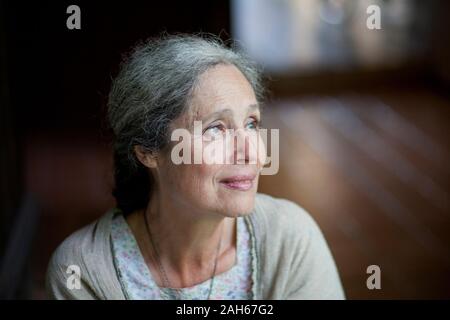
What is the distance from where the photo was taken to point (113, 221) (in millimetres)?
1283

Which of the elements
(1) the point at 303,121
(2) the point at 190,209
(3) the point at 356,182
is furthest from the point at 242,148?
(1) the point at 303,121

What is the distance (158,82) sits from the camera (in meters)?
1.10

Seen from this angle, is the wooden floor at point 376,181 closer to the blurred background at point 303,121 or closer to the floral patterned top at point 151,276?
the blurred background at point 303,121

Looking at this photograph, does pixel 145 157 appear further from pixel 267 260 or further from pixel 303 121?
pixel 303 121

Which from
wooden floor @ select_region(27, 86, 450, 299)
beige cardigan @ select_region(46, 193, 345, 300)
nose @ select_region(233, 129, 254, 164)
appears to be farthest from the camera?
wooden floor @ select_region(27, 86, 450, 299)

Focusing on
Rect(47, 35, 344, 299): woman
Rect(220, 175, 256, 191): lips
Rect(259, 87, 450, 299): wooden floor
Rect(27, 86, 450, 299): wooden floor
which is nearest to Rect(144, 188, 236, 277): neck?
Rect(47, 35, 344, 299): woman

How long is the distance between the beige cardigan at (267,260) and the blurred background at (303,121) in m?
0.15

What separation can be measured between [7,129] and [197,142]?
144 centimetres

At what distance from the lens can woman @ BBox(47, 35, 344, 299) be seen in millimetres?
1106

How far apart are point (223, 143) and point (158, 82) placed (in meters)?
0.13

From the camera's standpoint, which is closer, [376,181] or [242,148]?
[242,148]

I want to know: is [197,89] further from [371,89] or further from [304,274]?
[371,89]

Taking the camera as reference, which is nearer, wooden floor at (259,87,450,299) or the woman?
the woman

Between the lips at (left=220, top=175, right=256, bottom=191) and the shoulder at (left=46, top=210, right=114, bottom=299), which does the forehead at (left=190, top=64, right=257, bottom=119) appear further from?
the shoulder at (left=46, top=210, right=114, bottom=299)
